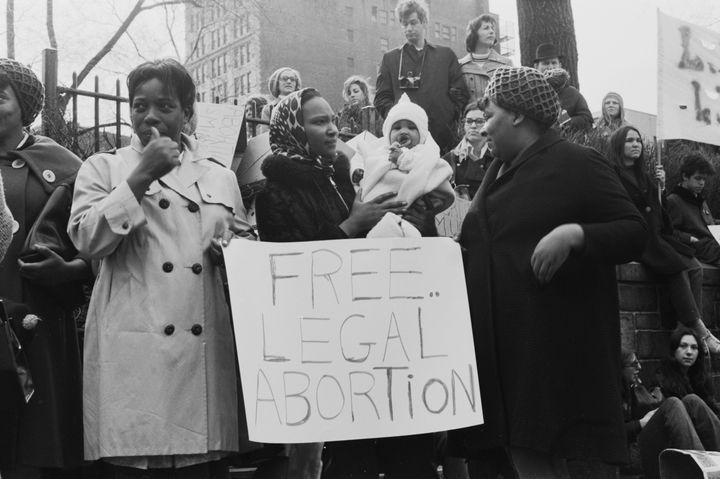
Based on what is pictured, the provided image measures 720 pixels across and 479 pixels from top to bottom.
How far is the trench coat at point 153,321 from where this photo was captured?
3.26 meters

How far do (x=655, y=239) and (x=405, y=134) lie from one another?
3811 mm

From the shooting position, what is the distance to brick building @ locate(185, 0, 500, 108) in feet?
185

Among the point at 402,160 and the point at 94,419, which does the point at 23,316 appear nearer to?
the point at 94,419

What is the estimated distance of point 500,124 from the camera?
383cm

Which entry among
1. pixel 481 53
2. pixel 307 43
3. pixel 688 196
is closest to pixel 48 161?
pixel 481 53

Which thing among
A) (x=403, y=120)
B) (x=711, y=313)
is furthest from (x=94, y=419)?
(x=711, y=313)

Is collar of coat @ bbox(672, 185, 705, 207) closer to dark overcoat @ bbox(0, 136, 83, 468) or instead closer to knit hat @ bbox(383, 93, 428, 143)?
knit hat @ bbox(383, 93, 428, 143)

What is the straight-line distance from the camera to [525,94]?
149 inches

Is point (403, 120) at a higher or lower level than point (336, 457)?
higher

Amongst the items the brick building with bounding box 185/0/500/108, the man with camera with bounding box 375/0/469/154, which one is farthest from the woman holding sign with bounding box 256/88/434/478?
the brick building with bounding box 185/0/500/108

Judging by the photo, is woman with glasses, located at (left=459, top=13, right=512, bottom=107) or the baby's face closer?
the baby's face

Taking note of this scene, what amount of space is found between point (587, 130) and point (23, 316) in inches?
253

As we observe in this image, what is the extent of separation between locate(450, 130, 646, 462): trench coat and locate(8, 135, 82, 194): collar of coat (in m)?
1.66

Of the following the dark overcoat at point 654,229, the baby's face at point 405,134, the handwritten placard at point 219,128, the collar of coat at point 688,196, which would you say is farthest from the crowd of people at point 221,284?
the collar of coat at point 688,196
